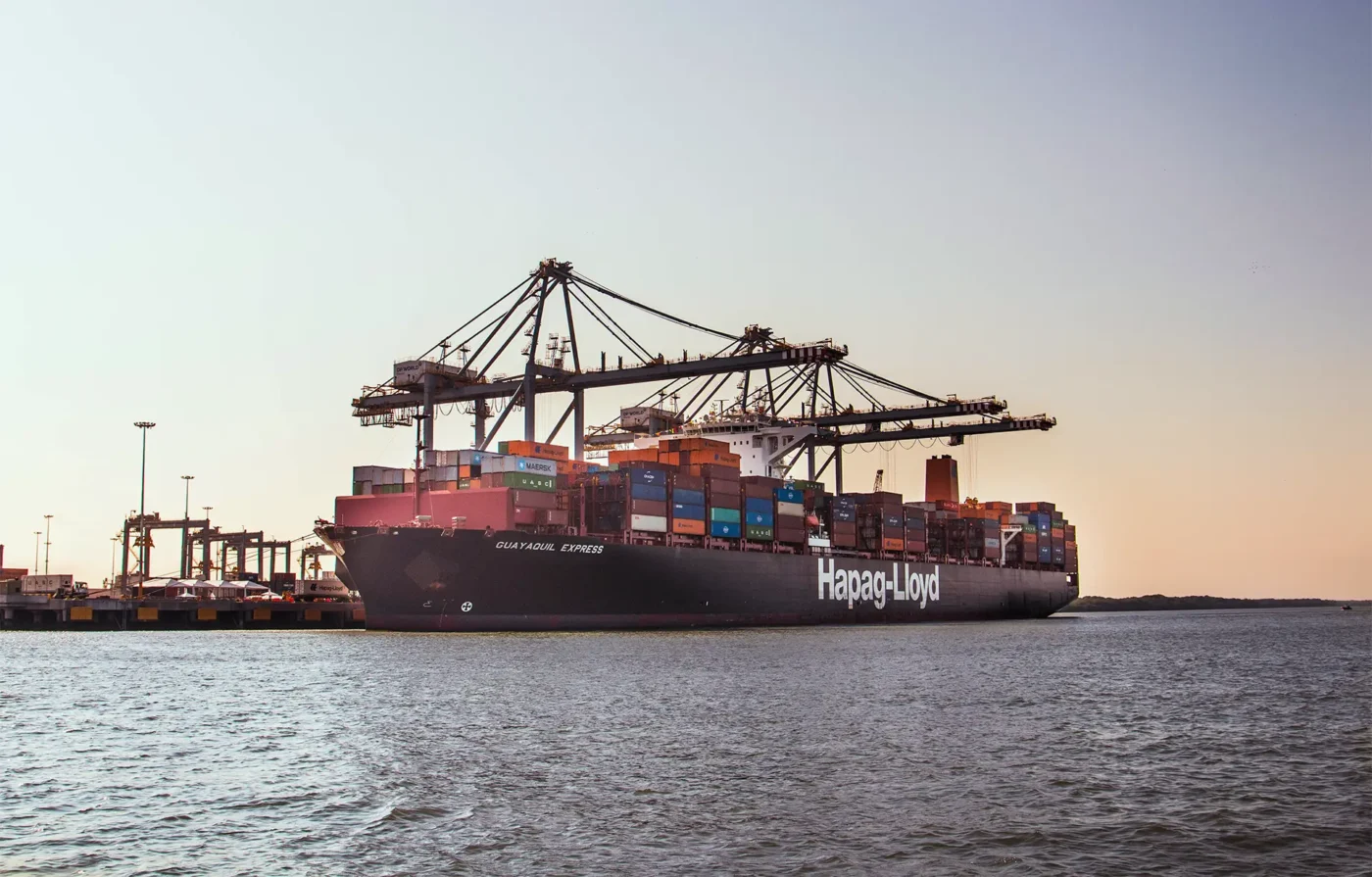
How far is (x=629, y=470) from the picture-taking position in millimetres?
56562

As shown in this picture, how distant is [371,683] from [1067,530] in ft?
260

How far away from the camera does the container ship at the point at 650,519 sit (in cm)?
5116

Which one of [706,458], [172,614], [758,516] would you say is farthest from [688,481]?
[172,614]

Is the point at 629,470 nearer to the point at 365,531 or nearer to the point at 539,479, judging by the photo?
the point at 539,479

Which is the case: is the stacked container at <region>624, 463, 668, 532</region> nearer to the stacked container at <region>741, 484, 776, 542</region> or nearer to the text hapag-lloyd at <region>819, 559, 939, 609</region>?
the stacked container at <region>741, 484, 776, 542</region>

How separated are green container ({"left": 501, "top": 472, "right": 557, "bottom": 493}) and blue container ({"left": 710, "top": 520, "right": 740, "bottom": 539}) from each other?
938cm

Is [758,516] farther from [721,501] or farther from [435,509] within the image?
[435,509]

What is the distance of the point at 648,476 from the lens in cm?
5712

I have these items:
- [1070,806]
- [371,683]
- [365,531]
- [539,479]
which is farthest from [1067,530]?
[1070,806]

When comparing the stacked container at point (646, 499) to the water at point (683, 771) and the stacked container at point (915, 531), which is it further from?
the stacked container at point (915, 531)

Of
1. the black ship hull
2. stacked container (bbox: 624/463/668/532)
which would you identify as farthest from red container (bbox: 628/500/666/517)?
the black ship hull

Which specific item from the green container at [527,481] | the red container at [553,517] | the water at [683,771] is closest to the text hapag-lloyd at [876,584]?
the red container at [553,517]

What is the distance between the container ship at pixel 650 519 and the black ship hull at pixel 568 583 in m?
0.09

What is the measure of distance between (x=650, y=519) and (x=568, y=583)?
6019 millimetres
